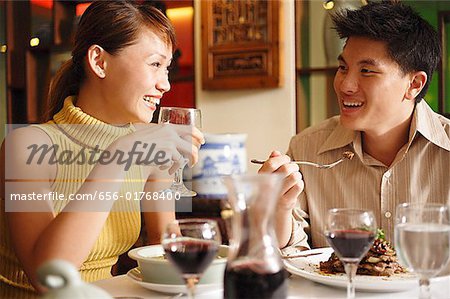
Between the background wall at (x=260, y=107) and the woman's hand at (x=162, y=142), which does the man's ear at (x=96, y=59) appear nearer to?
the woman's hand at (x=162, y=142)

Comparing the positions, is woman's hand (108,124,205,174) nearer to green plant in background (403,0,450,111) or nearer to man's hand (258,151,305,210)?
man's hand (258,151,305,210)

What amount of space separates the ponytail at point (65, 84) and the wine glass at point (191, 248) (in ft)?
3.22

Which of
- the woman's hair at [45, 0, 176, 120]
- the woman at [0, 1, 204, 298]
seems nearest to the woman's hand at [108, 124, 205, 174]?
the woman at [0, 1, 204, 298]

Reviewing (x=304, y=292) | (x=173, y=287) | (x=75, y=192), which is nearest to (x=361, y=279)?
(x=304, y=292)

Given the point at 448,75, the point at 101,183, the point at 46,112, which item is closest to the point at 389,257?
the point at 101,183

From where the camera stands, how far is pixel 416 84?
7.15 feet

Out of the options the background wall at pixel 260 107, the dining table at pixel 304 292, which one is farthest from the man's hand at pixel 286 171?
the background wall at pixel 260 107

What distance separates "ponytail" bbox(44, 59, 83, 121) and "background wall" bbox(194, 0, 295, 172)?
5.85 ft

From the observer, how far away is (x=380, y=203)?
6.82 ft

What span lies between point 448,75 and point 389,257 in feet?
6.89

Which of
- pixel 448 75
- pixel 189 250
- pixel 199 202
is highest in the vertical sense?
pixel 448 75

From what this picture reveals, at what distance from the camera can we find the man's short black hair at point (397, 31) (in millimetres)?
2080

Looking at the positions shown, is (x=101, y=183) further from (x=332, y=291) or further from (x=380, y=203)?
(x=380, y=203)

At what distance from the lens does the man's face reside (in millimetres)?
2100
